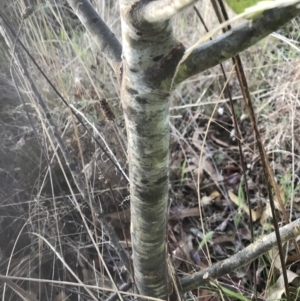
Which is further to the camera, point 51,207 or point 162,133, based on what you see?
point 51,207

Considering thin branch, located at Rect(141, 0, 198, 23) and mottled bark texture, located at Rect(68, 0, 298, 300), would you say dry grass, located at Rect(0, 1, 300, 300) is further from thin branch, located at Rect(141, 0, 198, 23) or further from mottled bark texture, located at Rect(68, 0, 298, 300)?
thin branch, located at Rect(141, 0, 198, 23)

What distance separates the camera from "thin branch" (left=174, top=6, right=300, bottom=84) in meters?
0.29

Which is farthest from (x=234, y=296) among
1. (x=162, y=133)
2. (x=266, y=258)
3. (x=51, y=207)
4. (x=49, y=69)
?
(x=49, y=69)

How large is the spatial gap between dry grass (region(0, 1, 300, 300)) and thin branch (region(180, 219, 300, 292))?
117 mm

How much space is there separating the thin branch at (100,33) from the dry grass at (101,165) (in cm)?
16

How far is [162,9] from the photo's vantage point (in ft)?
0.96

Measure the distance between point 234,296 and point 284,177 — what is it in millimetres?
385

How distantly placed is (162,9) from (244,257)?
39cm

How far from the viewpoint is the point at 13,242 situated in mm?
843

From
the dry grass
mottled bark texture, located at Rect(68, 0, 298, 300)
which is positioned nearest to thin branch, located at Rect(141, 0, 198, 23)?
mottled bark texture, located at Rect(68, 0, 298, 300)

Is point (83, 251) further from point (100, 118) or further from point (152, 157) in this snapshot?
point (152, 157)

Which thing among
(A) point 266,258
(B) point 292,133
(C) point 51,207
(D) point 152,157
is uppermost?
(D) point 152,157

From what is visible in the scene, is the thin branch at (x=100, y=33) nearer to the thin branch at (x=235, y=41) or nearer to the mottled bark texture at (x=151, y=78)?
the mottled bark texture at (x=151, y=78)

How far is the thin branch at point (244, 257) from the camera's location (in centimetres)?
55
